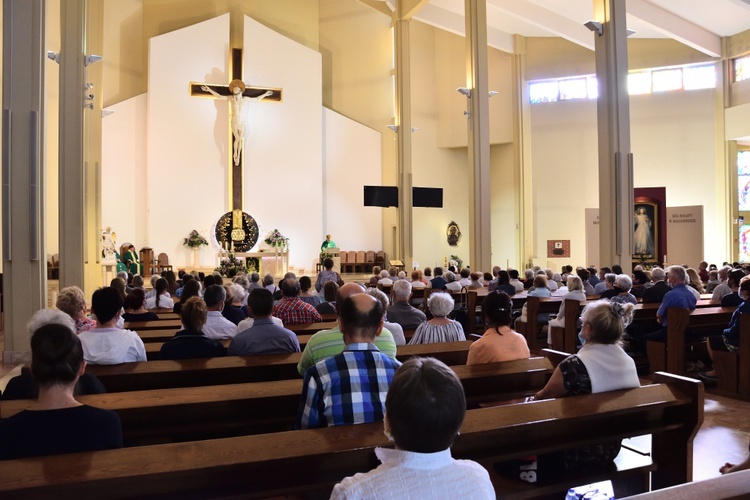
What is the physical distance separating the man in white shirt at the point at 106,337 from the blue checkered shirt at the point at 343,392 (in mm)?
1552

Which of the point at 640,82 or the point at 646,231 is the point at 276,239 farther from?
the point at 640,82

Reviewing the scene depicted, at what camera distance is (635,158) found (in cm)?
1688

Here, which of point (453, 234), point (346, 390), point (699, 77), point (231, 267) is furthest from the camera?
point (453, 234)

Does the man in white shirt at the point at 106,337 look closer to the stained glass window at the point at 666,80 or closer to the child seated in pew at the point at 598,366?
the child seated in pew at the point at 598,366

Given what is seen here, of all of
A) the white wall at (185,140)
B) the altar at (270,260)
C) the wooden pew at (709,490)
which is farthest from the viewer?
the white wall at (185,140)

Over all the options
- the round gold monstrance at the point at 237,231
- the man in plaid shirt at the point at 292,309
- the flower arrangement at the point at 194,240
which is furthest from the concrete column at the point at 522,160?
the man in plaid shirt at the point at 292,309

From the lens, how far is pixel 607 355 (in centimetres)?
263

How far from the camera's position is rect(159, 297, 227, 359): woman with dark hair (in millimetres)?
3400

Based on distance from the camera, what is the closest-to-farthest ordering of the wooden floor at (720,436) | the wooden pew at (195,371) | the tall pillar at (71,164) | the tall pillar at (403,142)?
the wooden pew at (195,371) → the wooden floor at (720,436) → the tall pillar at (71,164) → the tall pillar at (403,142)

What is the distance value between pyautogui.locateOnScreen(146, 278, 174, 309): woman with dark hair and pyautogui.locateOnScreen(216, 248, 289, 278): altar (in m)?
8.05

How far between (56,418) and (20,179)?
577 cm

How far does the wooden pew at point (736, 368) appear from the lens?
4902mm

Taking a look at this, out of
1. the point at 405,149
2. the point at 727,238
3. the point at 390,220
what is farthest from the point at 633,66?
the point at 390,220

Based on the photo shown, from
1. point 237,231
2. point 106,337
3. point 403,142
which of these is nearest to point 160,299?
point 106,337
